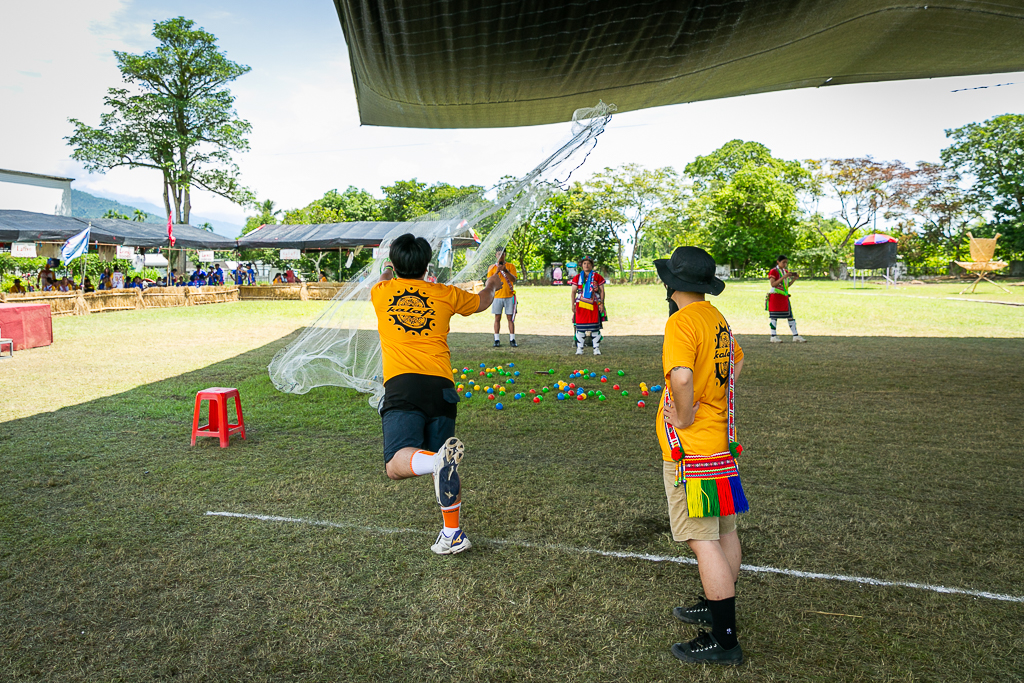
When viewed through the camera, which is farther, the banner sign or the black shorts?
the banner sign

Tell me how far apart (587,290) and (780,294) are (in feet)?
15.0

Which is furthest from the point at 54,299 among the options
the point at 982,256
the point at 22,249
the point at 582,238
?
the point at 982,256

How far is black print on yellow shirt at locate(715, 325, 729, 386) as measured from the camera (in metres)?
2.53

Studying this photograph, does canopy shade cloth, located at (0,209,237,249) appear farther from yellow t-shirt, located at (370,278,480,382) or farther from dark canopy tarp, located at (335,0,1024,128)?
yellow t-shirt, located at (370,278,480,382)

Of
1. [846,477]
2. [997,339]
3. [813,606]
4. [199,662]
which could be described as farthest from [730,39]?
[997,339]

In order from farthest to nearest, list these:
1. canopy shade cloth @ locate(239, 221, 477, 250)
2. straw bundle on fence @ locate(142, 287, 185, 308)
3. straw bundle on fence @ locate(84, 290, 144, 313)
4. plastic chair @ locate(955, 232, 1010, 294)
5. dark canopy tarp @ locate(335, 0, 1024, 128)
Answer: plastic chair @ locate(955, 232, 1010, 294)
canopy shade cloth @ locate(239, 221, 477, 250)
straw bundle on fence @ locate(142, 287, 185, 308)
straw bundle on fence @ locate(84, 290, 144, 313)
dark canopy tarp @ locate(335, 0, 1024, 128)

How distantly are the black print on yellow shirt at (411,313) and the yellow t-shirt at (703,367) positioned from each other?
149 cm

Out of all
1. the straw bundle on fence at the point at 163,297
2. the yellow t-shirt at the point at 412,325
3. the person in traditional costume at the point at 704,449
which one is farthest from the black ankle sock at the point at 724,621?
the straw bundle on fence at the point at 163,297

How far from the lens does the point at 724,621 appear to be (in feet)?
8.16

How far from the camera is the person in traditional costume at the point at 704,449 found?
246 centimetres

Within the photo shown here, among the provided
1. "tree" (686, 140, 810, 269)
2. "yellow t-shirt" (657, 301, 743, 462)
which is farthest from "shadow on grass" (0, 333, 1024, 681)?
"tree" (686, 140, 810, 269)

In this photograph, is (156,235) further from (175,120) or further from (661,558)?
(661,558)

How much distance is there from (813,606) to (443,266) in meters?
Result: 4.71

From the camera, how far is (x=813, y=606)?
9.71 feet
